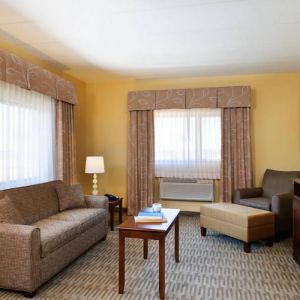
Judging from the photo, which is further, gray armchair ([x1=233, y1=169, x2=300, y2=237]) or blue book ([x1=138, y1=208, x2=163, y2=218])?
gray armchair ([x1=233, y1=169, x2=300, y2=237])

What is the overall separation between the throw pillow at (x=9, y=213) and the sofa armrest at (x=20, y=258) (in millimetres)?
A: 253

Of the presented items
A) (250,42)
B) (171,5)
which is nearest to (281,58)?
(250,42)

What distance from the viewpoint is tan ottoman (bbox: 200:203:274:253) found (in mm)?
3416

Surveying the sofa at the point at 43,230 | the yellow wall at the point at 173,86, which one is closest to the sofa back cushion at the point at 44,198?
the sofa at the point at 43,230

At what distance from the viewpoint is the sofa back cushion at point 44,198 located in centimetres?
333

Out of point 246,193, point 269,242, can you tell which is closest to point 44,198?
point 269,242

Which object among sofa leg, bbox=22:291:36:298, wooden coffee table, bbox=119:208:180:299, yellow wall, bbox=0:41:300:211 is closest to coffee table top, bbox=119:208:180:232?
wooden coffee table, bbox=119:208:180:299

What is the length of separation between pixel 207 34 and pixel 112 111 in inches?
108

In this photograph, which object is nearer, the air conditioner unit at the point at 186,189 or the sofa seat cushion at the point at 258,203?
the sofa seat cushion at the point at 258,203

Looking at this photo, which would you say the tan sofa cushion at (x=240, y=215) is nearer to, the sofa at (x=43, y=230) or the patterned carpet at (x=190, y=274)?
the patterned carpet at (x=190, y=274)

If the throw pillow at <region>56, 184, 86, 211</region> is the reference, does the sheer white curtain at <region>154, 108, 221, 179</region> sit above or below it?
above

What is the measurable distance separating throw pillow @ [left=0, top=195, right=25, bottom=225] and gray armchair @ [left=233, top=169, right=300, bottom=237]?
10.3ft

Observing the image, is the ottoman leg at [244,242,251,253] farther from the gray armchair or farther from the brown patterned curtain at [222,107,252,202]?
the brown patterned curtain at [222,107,252,202]

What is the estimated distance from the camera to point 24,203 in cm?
315
